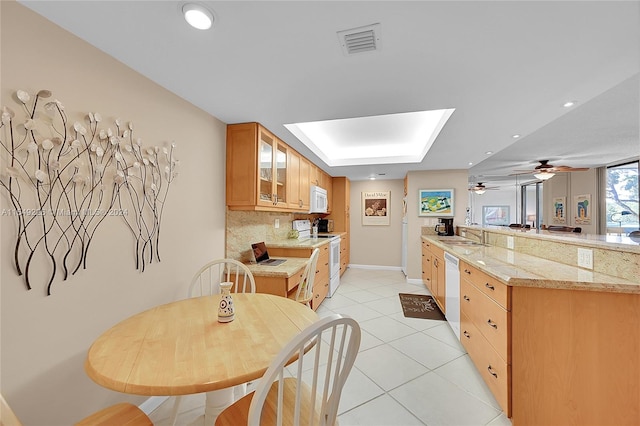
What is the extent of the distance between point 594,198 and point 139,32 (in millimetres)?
8078

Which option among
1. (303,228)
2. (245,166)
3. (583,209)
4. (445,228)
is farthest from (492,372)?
(583,209)

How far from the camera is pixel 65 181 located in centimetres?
127

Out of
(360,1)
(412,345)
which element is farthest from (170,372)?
(412,345)

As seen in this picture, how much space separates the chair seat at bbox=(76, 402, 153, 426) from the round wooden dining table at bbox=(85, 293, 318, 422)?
0.85 ft

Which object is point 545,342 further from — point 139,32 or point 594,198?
point 594,198

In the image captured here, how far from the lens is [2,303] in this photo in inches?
41.7

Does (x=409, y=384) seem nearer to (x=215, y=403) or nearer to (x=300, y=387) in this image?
(x=215, y=403)

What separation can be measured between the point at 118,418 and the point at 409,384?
1864 mm

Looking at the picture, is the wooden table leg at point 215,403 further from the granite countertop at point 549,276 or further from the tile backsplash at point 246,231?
the granite countertop at point 549,276

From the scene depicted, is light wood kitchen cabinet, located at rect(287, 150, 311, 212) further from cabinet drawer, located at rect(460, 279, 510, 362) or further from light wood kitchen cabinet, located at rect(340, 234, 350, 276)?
cabinet drawer, located at rect(460, 279, 510, 362)

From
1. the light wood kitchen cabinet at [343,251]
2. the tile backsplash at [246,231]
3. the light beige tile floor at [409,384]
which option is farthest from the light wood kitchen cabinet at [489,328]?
the light wood kitchen cabinet at [343,251]

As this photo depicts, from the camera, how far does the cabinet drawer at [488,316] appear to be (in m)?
1.61

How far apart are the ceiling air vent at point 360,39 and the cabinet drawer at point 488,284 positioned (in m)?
1.65

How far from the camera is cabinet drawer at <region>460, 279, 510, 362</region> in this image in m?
1.61
